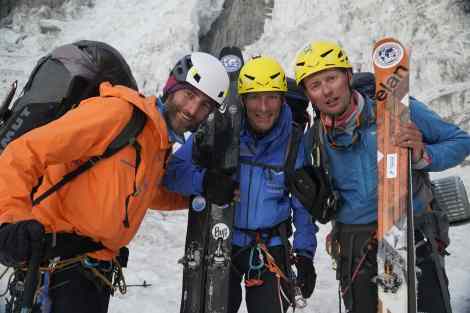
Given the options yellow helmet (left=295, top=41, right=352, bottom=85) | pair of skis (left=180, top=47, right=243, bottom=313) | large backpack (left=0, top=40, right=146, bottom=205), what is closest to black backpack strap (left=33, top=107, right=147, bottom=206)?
large backpack (left=0, top=40, right=146, bottom=205)

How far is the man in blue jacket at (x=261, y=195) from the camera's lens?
3234 mm

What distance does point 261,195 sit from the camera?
323cm

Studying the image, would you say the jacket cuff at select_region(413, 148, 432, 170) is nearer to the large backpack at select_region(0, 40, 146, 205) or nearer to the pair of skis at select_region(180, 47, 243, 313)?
the pair of skis at select_region(180, 47, 243, 313)

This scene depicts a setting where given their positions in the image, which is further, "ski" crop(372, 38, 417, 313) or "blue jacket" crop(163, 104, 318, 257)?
"blue jacket" crop(163, 104, 318, 257)

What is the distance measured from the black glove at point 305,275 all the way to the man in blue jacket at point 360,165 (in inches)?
11.2

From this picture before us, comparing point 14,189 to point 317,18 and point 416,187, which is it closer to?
point 416,187

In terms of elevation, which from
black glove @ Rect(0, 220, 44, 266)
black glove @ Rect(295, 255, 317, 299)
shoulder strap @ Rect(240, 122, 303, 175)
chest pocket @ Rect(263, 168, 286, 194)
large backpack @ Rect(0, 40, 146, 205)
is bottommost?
black glove @ Rect(295, 255, 317, 299)

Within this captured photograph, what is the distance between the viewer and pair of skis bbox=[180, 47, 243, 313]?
331 centimetres

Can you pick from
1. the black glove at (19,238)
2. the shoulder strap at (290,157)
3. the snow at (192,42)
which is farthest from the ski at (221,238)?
the snow at (192,42)

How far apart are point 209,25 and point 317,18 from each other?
5758 millimetres

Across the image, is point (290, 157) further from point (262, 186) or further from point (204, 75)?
point (204, 75)

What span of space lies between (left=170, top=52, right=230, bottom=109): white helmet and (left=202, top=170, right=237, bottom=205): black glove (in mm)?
560

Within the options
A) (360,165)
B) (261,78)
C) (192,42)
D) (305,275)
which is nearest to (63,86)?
(261,78)

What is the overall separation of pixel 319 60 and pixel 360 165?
82 centimetres
